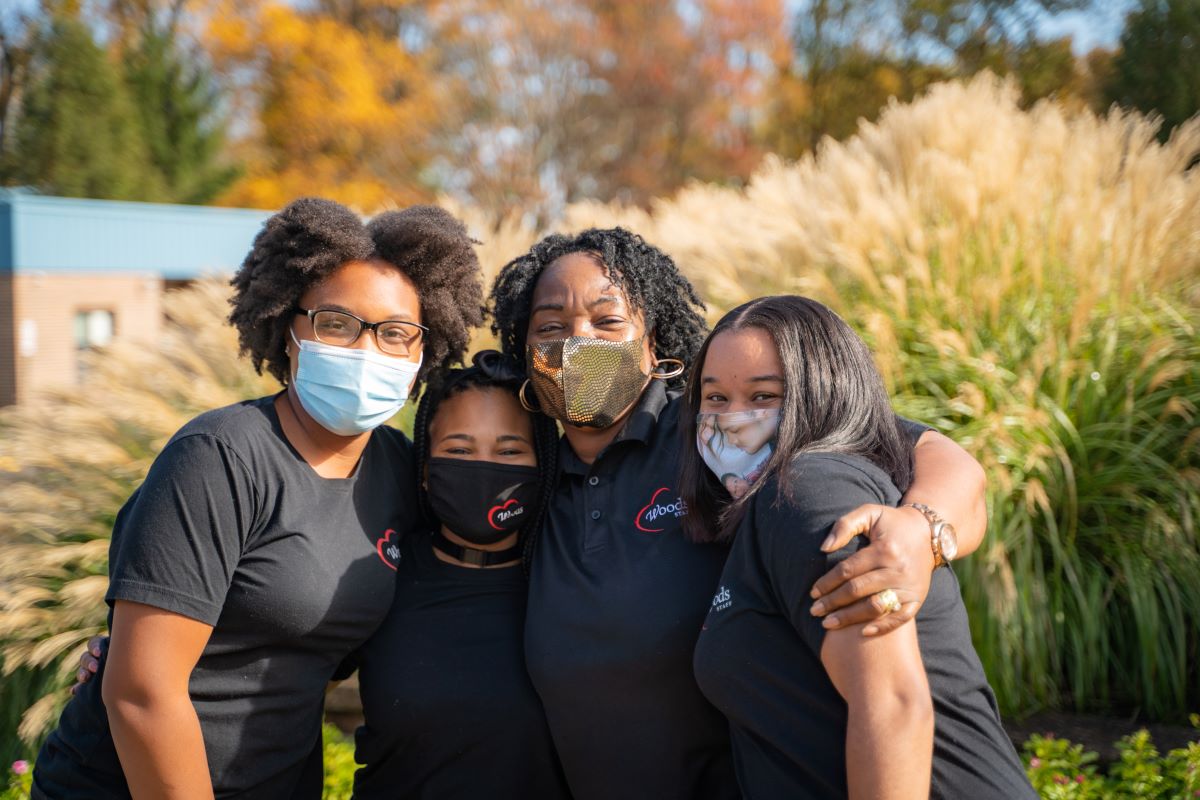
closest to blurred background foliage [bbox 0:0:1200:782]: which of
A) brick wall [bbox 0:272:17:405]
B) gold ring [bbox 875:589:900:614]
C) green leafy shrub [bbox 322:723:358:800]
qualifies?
green leafy shrub [bbox 322:723:358:800]

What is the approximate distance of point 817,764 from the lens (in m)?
2.09

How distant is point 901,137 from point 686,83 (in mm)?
21442

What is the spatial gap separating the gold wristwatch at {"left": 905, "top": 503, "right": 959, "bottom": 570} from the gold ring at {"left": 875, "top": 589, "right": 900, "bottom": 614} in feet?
0.80

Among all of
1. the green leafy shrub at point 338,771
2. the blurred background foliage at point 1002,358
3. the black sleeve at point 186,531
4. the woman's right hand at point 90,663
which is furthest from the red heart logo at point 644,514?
the blurred background foliage at point 1002,358

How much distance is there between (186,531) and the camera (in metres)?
2.46

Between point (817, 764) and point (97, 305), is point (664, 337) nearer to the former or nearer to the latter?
point (817, 764)

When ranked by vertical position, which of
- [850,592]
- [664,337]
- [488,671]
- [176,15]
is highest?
[176,15]

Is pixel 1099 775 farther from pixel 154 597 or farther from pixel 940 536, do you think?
pixel 154 597

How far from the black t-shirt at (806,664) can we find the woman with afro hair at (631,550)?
0.21 feet

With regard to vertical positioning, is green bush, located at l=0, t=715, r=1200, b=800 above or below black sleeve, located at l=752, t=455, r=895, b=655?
below

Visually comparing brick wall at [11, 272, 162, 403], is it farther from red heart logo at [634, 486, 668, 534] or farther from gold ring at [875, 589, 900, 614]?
gold ring at [875, 589, 900, 614]

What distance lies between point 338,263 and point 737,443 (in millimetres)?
1225

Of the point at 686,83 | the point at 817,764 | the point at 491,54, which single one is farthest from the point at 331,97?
the point at 817,764

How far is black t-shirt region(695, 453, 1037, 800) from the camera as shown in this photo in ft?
6.81
